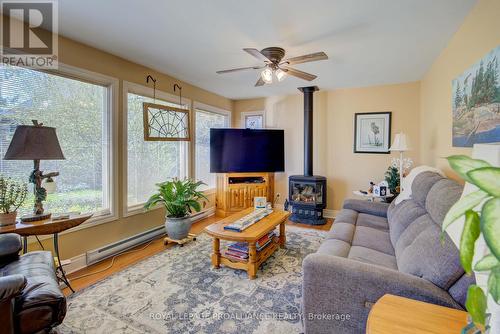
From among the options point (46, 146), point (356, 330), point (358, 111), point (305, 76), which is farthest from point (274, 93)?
point (356, 330)

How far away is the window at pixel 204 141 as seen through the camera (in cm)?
455

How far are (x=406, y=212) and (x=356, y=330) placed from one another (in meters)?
1.32

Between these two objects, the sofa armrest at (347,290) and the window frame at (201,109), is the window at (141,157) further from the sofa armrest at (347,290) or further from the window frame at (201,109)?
the sofa armrest at (347,290)

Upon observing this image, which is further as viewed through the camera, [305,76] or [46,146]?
[305,76]

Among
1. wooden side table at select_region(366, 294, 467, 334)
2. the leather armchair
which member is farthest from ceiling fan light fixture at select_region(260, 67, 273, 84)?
the leather armchair

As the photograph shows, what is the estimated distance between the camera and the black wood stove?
→ 430 centimetres

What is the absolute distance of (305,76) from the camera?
2738 millimetres

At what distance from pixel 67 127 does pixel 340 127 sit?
425 centimetres

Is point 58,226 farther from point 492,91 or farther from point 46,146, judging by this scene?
point 492,91

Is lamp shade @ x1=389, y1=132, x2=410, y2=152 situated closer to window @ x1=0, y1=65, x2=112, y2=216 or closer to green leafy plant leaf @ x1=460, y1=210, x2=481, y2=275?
green leafy plant leaf @ x1=460, y1=210, x2=481, y2=275

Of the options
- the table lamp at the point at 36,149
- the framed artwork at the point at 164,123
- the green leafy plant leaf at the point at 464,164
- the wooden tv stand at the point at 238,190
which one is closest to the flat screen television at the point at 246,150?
the wooden tv stand at the point at 238,190

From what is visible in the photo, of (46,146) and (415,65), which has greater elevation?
(415,65)

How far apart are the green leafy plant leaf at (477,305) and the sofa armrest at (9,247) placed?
98.9 inches

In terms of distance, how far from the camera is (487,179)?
477 mm
